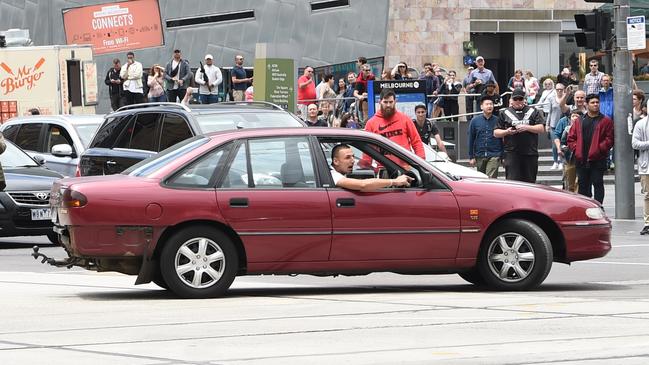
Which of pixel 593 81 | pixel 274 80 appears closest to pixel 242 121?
pixel 274 80

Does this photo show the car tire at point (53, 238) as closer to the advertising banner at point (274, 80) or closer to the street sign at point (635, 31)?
the street sign at point (635, 31)

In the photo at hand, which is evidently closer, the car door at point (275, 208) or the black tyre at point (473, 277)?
the car door at point (275, 208)

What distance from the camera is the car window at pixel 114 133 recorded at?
60.2 ft

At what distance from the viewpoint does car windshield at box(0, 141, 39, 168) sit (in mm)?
20812

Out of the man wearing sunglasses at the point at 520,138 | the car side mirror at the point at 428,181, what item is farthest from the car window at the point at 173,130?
the man wearing sunglasses at the point at 520,138

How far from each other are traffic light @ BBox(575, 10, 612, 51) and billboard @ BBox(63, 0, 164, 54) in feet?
88.3

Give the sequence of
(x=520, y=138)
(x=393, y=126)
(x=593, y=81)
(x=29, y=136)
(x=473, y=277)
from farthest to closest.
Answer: (x=593, y=81), (x=29, y=136), (x=520, y=138), (x=393, y=126), (x=473, y=277)

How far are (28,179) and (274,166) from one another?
788 centimetres

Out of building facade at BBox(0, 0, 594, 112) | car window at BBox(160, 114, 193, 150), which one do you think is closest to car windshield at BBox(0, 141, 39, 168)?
car window at BBox(160, 114, 193, 150)

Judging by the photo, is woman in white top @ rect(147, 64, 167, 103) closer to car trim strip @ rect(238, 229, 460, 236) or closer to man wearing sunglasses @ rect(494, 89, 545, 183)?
man wearing sunglasses @ rect(494, 89, 545, 183)

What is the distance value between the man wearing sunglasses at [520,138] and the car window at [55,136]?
6.24 meters

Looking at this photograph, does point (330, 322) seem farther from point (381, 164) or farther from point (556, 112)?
point (556, 112)

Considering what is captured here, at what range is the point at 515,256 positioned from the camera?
13.0 meters

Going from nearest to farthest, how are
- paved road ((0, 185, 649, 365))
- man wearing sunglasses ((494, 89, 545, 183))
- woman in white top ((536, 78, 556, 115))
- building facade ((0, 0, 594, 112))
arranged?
paved road ((0, 185, 649, 365))
man wearing sunglasses ((494, 89, 545, 183))
woman in white top ((536, 78, 556, 115))
building facade ((0, 0, 594, 112))
